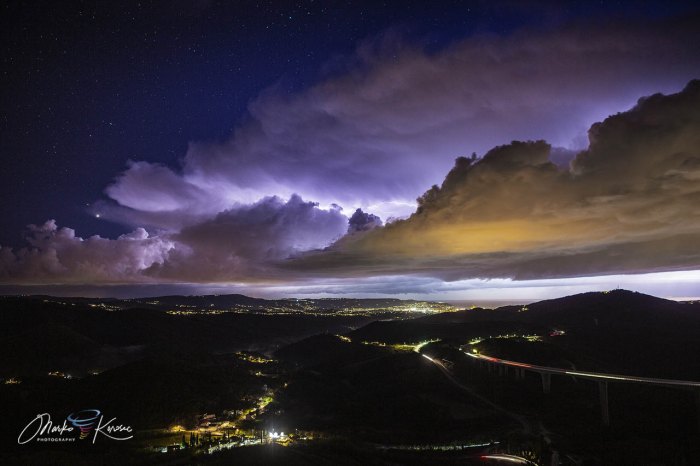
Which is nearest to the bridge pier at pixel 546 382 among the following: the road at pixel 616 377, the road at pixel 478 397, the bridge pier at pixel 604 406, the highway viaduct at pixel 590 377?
the highway viaduct at pixel 590 377

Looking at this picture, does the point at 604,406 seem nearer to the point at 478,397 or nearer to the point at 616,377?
the point at 616,377

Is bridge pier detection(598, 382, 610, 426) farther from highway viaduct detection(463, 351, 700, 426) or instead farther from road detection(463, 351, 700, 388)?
road detection(463, 351, 700, 388)

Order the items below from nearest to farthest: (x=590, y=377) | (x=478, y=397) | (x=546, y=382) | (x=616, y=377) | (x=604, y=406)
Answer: (x=604, y=406), (x=616, y=377), (x=590, y=377), (x=546, y=382), (x=478, y=397)

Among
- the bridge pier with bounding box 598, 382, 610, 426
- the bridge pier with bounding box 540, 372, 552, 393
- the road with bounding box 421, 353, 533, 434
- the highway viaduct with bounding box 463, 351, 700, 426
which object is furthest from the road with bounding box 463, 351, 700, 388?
the road with bounding box 421, 353, 533, 434

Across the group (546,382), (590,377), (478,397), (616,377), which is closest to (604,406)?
(616,377)

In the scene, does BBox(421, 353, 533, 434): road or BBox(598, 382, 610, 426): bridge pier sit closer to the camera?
BBox(598, 382, 610, 426): bridge pier

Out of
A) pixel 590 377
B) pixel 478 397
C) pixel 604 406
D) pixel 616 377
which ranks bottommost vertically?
pixel 478 397

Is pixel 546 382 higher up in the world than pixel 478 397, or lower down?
higher up

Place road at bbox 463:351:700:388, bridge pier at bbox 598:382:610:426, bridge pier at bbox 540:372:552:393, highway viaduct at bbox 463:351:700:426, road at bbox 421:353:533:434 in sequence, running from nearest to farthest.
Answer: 1. road at bbox 463:351:700:388
2. highway viaduct at bbox 463:351:700:426
3. bridge pier at bbox 598:382:610:426
4. road at bbox 421:353:533:434
5. bridge pier at bbox 540:372:552:393

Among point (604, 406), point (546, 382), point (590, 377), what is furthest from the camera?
point (546, 382)

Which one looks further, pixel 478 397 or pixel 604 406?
pixel 478 397

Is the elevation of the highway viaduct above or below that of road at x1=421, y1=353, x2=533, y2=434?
above
